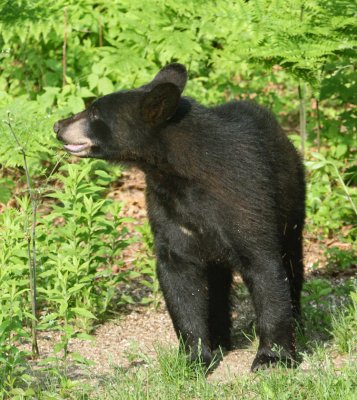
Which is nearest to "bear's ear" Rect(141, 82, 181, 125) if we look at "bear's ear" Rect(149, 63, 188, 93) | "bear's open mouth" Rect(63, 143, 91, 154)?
"bear's ear" Rect(149, 63, 188, 93)

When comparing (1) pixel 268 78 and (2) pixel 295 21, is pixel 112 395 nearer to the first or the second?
(2) pixel 295 21

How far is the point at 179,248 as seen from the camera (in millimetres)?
6410

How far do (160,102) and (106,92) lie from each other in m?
3.67

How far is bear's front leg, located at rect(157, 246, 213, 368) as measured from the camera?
21.2ft

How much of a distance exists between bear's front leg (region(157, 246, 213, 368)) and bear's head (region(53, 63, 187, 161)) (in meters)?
0.77

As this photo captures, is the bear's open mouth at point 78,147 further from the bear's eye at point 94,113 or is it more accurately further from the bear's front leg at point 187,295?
the bear's front leg at point 187,295

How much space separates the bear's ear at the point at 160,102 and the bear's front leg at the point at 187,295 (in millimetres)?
897

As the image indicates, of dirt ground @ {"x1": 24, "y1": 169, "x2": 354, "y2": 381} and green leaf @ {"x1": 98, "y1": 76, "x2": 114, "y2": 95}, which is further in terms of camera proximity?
green leaf @ {"x1": 98, "y1": 76, "x2": 114, "y2": 95}

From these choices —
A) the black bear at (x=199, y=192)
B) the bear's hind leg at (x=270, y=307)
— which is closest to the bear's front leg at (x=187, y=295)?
the black bear at (x=199, y=192)

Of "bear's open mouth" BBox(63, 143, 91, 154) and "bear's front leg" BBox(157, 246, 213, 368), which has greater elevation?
"bear's open mouth" BBox(63, 143, 91, 154)

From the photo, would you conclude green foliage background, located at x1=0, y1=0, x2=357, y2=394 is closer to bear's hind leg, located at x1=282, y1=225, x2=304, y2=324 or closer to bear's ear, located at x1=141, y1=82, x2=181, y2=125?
bear's hind leg, located at x1=282, y1=225, x2=304, y2=324

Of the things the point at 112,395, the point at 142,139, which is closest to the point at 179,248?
the point at 142,139

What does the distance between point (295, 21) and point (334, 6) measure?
20.7 inches

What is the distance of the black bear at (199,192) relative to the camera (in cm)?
619
